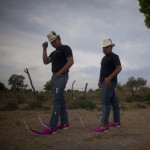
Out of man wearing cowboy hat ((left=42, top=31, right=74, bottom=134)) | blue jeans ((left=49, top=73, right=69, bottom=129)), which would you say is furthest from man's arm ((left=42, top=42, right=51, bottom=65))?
blue jeans ((left=49, top=73, right=69, bottom=129))

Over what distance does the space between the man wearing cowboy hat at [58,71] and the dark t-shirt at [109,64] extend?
84 cm

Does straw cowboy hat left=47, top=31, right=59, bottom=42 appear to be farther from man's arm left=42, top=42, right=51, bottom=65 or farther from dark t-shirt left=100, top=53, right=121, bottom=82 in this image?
dark t-shirt left=100, top=53, right=121, bottom=82

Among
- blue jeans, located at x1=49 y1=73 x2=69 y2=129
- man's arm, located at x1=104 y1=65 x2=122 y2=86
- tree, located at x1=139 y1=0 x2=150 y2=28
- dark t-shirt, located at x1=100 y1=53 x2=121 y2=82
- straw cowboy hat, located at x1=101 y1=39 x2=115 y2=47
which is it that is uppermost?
tree, located at x1=139 y1=0 x2=150 y2=28

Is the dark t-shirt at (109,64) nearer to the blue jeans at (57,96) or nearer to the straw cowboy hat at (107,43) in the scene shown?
the straw cowboy hat at (107,43)

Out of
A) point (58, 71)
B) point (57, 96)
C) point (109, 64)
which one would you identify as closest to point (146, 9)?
point (109, 64)

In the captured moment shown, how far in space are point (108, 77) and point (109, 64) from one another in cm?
35

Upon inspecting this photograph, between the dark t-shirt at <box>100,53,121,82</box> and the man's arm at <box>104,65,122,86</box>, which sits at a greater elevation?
the dark t-shirt at <box>100,53,121,82</box>

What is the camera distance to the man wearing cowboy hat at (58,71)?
3.19 meters

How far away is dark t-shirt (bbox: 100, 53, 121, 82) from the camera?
3486mm

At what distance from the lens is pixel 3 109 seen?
7844mm

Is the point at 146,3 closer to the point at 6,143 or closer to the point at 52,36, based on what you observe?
the point at 52,36

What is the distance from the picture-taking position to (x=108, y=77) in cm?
341

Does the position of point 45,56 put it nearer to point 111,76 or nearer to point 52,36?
point 52,36

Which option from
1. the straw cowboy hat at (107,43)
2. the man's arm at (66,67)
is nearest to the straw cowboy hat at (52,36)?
the man's arm at (66,67)
